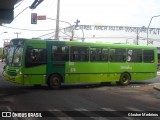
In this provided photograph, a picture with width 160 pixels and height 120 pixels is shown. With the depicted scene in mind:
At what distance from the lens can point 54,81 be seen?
23.0 meters

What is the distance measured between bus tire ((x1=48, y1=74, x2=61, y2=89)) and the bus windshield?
2.05 meters

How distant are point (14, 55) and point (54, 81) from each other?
2633 millimetres

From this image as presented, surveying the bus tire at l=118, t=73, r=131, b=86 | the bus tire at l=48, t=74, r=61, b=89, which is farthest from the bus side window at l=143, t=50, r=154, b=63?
the bus tire at l=48, t=74, r=61, b=89

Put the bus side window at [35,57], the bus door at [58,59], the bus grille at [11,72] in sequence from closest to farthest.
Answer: the bus side window at [35,57] → the bus grille at [11,72] → the bus door at [58,59]

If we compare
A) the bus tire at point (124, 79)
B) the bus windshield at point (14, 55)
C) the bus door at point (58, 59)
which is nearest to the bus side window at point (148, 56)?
the bus tire at point (124, 79)

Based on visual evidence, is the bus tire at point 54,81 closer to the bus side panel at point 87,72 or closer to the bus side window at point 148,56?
the bus side panel at point 87,72

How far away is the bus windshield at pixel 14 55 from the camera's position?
72.2 ft

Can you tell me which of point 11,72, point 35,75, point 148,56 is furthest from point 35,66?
point 148,56

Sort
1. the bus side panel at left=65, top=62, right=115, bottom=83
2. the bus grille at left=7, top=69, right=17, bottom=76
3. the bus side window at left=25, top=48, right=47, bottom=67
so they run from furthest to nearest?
the bus side panel at left=65, top=62, right=115, bottom=83 < the bus grille at left=7, top=69, right=17, bottom=76 < the bus side window at left=25, top=48, right=47, bottom=67

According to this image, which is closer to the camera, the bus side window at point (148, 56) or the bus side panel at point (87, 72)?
the bus side panel at point (87, 72)

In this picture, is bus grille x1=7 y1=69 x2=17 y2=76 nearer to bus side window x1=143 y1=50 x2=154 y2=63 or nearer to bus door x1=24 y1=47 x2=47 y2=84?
bus door x1=24 y1=47 x2=47 y2=84

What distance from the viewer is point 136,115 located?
515 inches

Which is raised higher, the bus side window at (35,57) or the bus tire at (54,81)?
the bus side window at (35,57)

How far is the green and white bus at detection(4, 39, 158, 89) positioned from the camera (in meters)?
21.9
